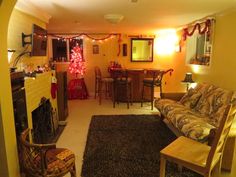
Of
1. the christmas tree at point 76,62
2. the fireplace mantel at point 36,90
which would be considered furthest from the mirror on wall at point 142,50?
the fireplace mantel at point 36,90

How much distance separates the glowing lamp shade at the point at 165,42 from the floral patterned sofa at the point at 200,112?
8.76ft

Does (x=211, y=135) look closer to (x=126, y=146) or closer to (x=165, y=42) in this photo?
(x=126, y=146)

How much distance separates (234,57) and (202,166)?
215 centimetres

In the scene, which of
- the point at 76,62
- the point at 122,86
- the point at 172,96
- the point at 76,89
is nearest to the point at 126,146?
the point at 172,96

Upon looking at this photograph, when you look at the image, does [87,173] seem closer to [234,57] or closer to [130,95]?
[234,57]

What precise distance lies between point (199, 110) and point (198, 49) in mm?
1932

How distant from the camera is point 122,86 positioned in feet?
19.1

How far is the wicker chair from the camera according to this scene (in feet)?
5.46

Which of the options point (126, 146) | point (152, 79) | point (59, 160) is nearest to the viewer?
point (59, 160)

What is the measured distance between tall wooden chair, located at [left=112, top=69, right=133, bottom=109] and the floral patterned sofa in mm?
1511

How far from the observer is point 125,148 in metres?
2.98

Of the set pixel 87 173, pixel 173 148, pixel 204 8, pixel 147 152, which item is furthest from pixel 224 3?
pixel 87 173

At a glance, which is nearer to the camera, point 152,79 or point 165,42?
point 152,79

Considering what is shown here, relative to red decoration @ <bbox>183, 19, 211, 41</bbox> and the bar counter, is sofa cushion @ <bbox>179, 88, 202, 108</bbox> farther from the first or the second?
the bar counter
